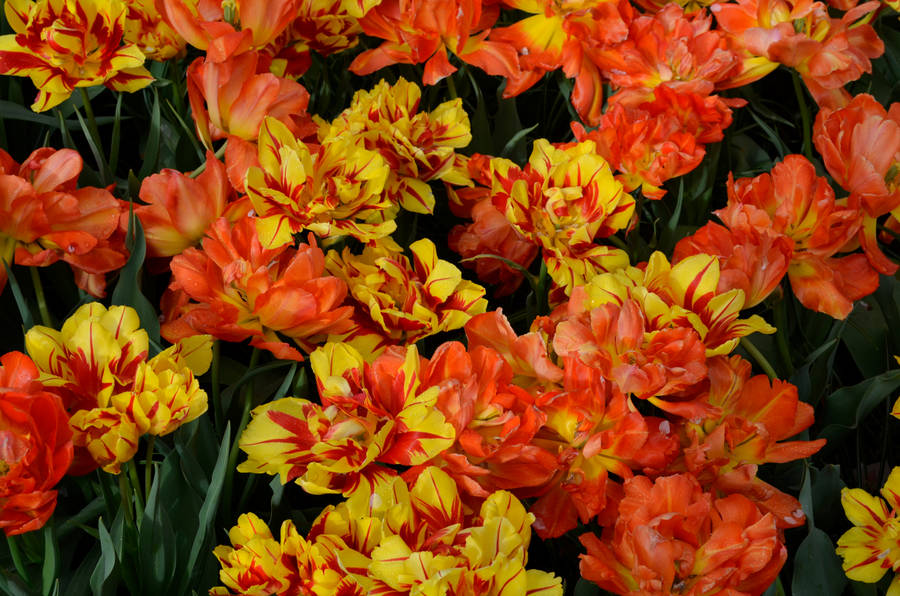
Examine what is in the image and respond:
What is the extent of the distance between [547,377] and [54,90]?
49 centimetres

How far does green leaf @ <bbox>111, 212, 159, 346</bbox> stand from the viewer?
0.78 metres

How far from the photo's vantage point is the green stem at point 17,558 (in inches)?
25.0

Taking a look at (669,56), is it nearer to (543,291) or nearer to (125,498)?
(543,291)

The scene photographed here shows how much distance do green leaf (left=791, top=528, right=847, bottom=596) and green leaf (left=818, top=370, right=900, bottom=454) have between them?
153 millimetres

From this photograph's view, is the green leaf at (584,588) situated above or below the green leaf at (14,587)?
below

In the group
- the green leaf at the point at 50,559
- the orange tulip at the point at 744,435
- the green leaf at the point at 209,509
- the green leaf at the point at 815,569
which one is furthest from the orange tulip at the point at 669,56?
the green leaf at the point at 50,559

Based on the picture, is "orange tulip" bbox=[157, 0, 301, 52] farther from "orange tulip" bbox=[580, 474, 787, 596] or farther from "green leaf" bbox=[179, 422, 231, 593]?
"orange tulip" bbox=[580, 474, 787, 596]

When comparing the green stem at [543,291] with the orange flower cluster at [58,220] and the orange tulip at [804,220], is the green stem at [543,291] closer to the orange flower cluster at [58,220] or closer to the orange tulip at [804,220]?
the orange tulip at [804,220]

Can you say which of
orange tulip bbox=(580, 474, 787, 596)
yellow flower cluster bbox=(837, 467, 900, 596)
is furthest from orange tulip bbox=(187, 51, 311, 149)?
yellow flower cluster bbox=(837, 467, 900, 596)

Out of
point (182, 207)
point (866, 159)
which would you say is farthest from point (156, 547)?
point (866, 159)

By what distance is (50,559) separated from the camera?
2.09 feet

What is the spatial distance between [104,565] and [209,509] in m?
0.07

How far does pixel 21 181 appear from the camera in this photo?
2.46 feet

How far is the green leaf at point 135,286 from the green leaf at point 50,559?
189mm
